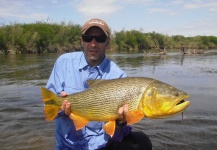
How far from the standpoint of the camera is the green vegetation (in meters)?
53.8

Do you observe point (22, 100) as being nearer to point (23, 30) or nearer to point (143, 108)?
point (143, 108)

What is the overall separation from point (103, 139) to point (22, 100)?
23.0ft

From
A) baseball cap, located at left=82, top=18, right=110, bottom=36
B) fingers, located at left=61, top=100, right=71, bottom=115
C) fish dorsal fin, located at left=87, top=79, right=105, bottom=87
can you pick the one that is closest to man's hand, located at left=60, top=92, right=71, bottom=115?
fingers, located at left=61, top=100, right=71, bottom=115

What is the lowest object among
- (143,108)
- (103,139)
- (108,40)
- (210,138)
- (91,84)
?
(210,138)

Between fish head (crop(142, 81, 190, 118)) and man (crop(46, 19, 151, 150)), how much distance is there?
2.42 ft

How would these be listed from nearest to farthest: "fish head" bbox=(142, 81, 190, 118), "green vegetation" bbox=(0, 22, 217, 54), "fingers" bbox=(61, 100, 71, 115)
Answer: "fish head" bbox=(142, 81, 190, 118) → "fingers" bbox=(61, 100, 71, 115) → "green vegetation" bbox=(0, 22, 217, 54)

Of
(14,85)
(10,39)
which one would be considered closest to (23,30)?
(10,39)

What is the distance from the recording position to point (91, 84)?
12.4ft

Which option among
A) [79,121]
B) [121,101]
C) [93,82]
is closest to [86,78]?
[93,82]

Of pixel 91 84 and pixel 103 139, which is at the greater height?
pixel 91 84

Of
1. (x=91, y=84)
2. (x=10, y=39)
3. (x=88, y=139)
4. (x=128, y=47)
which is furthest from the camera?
(x=128, y=47)

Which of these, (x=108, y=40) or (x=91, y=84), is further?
(x=108, y=40)

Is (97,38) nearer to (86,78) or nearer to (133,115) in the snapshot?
(86,78)

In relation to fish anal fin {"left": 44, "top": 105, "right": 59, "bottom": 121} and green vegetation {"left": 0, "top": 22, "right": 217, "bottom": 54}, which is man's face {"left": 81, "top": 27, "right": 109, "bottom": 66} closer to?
fish anal fin {"left": 44, "top": 105, "right": 59, "bottom": 121}
